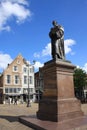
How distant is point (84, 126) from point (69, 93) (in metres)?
2.40

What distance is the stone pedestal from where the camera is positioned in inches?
381

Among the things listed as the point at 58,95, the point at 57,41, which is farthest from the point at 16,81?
the point at 58,95

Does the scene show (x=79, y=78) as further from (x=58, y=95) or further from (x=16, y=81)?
(x=58, y=95)

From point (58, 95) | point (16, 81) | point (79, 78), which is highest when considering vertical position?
point (79, 78)

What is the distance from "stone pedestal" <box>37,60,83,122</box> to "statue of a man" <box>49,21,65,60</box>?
0.51m

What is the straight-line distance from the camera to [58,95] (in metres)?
10.0

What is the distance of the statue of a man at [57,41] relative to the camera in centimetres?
1104

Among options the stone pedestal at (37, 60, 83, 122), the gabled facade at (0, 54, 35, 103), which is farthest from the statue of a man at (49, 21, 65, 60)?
the gabled facade at (0, 54, 35, 103)

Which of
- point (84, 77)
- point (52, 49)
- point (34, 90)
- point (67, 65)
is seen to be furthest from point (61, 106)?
point (34, 90)

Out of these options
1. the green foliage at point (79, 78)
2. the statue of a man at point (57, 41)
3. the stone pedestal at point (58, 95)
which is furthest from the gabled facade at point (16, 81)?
the stone pedestal at point (58, 95)

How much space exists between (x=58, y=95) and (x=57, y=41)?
2.91 meters

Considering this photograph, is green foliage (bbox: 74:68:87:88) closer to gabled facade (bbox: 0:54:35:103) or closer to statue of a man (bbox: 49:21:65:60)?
gabled facade (bbox: 0:54:35:103)

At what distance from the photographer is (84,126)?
27.7 feet

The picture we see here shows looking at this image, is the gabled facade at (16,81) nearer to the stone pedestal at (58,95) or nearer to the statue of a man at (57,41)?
the statue of a man at (57,41)
